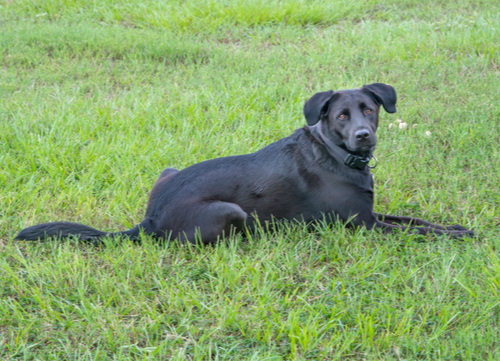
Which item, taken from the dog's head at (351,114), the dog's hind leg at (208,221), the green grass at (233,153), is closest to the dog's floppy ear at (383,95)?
the dog's head at (351,114)

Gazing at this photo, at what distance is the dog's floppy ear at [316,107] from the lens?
3148 mm

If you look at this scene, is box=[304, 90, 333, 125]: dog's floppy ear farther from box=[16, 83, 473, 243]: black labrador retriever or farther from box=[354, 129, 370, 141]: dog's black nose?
box=[354, 129, 370, 141]: dog's black nose

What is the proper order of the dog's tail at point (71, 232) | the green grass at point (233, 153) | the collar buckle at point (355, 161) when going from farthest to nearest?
the collar buckle at point (355, 161) → the dog's tail at point (71, 232) → the green grass at point (233, 153)

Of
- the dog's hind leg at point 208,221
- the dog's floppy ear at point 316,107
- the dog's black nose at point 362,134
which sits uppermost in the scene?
the dog's floppy ear at point 316,107

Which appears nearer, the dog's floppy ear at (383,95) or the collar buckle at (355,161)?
the collar buckle at (355,161)

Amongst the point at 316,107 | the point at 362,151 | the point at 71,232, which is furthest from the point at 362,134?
A: the point at 71,232

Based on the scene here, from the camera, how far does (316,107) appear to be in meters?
3.17

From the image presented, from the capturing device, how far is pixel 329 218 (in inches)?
126

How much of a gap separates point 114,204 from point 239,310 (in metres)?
1.47

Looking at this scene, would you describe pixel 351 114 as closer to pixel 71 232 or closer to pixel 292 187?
pixel 292 187

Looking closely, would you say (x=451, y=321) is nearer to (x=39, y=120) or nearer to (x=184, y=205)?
(x=184, y=205)

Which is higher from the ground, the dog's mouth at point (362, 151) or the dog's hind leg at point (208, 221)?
the dog's mouth at point (362, 151)

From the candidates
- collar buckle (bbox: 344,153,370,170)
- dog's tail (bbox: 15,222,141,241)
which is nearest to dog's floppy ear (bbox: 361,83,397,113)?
collar buckle (bbox: 344,153,370,170)

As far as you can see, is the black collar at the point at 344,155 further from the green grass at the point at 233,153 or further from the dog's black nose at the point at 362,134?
the green grass at the point at 233,153
